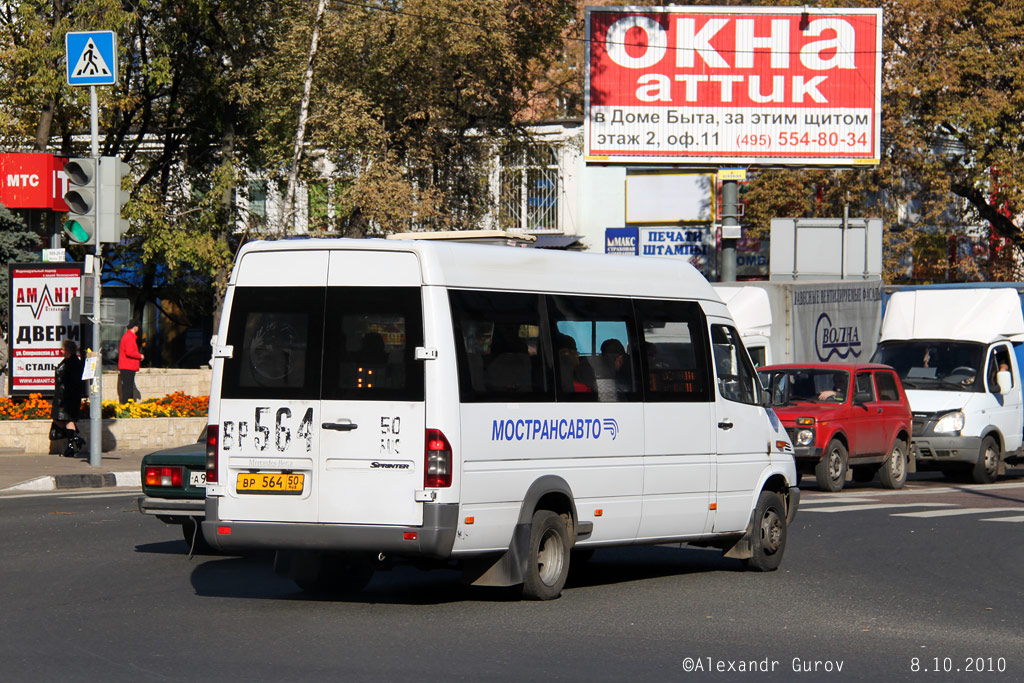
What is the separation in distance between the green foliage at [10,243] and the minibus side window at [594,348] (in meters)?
22.9

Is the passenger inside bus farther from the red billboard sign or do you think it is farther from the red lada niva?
the red billboard sign

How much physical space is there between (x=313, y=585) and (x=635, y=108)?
88.8 feet

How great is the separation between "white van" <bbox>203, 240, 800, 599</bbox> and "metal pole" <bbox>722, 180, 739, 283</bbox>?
24.2 metres

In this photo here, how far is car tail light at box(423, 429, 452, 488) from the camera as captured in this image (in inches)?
380

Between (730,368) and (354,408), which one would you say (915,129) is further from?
(354,408)

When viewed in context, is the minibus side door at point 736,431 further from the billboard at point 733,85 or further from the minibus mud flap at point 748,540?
the billboard at point 733,85

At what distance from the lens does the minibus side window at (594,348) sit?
35.6 feet

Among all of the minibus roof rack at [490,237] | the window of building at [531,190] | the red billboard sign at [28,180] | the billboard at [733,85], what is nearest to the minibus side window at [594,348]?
the minibus roof rack at [490,237]

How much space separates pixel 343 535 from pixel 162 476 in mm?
2956

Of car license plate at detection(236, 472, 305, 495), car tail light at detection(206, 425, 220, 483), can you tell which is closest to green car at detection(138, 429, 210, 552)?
car tail light at detection(206, 425, 220, 483)

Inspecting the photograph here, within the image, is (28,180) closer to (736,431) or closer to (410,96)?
(410,96)

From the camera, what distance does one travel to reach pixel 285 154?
3528 cm

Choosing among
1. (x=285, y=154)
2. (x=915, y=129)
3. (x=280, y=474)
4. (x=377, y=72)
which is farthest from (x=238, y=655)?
(x=915, y=129)

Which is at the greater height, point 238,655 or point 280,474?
point 280,474
